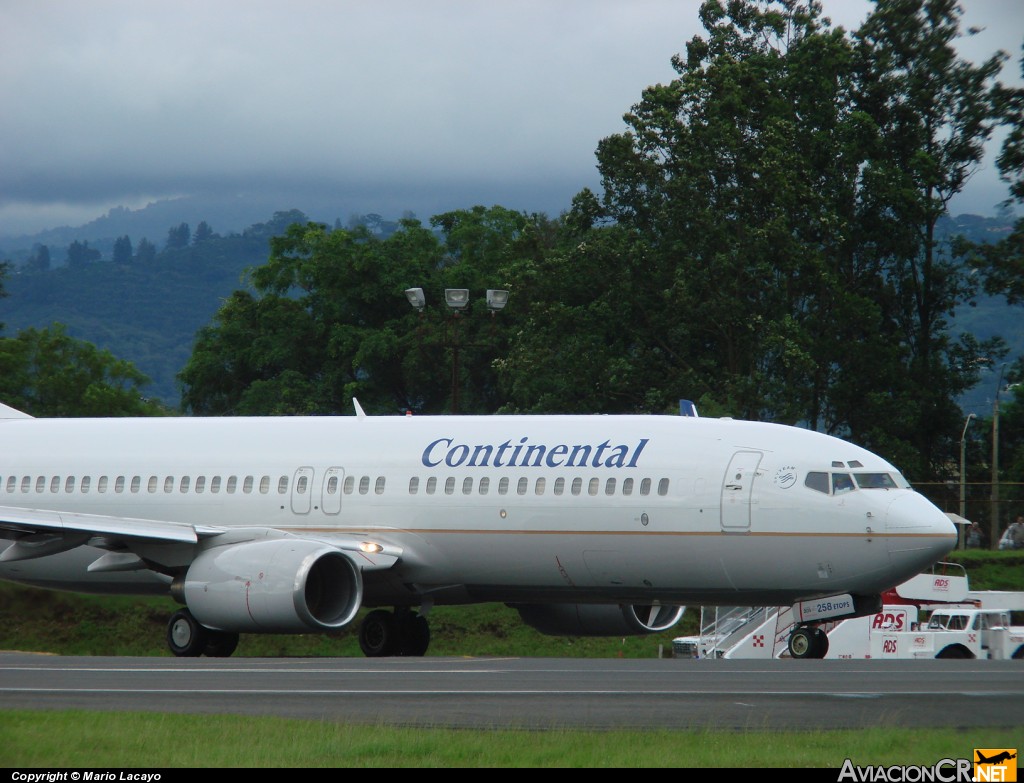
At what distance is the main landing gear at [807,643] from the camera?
22375mm

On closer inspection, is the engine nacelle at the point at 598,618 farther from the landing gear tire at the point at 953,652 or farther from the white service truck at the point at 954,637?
the landing gear tire at the point at 953,652

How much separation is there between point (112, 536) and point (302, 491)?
3151 millimetres

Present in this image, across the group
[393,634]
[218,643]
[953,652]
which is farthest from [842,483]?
[953,652]

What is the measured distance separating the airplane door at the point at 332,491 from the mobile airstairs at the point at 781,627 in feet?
31.8

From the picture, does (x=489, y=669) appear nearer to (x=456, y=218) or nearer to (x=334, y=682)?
(x=334, y=682)

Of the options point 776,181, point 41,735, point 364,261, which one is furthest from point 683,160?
point 41,735

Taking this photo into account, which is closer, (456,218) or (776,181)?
(776,181)

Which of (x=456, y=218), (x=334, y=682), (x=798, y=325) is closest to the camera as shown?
(x=334, y=682)

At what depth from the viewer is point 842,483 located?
866 inches

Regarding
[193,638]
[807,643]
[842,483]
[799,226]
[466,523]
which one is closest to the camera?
[842,483]

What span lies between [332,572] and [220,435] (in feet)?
14.4

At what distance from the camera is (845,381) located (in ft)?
169

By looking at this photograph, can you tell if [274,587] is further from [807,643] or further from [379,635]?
[807,643]

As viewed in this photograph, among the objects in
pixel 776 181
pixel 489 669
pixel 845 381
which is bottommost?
pixel 489 669
